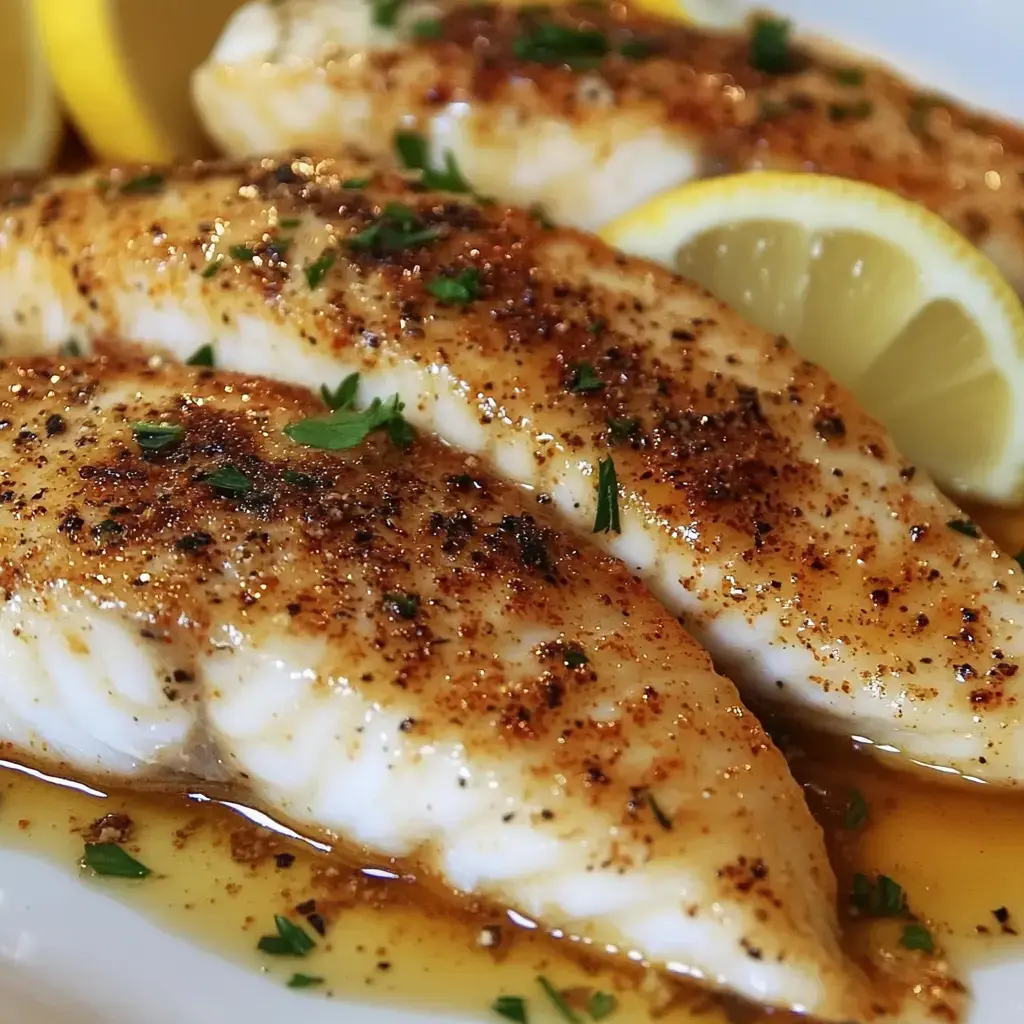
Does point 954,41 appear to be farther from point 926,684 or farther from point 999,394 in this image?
point 926,684

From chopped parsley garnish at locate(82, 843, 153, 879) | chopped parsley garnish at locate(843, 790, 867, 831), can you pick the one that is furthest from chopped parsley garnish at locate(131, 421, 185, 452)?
chopped parsley garnish at locate(843, 790, 867, 831)

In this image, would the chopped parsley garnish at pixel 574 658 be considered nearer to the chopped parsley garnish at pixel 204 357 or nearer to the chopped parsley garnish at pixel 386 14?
the chopped parsley garnish at pixel 204 357

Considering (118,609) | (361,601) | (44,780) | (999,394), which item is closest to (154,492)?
(118,609)

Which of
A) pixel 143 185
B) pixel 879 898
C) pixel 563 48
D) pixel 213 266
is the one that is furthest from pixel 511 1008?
pixel 563 48

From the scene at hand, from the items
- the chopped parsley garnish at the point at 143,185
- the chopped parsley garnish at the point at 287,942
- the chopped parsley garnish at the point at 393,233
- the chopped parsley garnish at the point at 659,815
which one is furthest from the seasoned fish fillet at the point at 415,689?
the chopped parsley garnish at the point at 143,185

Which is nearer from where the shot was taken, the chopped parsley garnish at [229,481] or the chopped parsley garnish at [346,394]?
the chopped parsley garnish at [229,481]

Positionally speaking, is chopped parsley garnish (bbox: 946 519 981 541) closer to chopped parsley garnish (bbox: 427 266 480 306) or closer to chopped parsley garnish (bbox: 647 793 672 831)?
chopped parsley garnish (bbox: 647 793 672 831)
